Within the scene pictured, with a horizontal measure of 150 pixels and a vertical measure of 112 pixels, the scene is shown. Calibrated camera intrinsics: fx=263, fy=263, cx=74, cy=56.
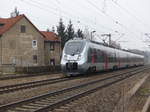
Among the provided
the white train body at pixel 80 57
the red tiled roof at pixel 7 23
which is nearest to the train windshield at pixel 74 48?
the white train body at pixel 80 57

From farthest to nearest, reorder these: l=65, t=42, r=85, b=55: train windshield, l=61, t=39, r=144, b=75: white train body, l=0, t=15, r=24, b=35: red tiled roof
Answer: l=0, t=15, r=24, b=35: red tiled roof
l=65, t=42, r=85, b=55: train windshield
l=61, t=39, r=144, b=75: white train body

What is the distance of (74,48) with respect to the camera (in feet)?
72.2

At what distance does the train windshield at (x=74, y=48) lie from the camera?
21722 millimetres

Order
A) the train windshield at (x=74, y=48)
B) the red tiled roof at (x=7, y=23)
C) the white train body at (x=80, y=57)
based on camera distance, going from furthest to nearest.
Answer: the red tiled roof at (x=7, y=23), the train windshield at (x=74, y=48), the white train body at (x=80, y=57)

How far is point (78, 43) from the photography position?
73.2ft

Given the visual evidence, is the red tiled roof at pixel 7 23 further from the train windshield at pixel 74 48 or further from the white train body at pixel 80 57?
the train windshield at pixel 74 48

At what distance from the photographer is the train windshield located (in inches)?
855

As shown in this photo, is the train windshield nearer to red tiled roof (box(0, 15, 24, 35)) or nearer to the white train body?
the white train body

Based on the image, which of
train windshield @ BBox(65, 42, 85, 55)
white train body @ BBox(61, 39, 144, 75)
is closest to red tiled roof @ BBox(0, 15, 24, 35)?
white train body @ BBox(61, 39, 144, 75)

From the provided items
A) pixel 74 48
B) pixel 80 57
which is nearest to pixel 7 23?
pixel 74 48

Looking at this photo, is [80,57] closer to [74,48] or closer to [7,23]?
[74,48]

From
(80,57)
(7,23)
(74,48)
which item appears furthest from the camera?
(7,23)

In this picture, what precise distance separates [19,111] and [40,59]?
134 feet

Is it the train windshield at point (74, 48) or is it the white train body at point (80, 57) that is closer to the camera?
the white train body at point (80, 57)
